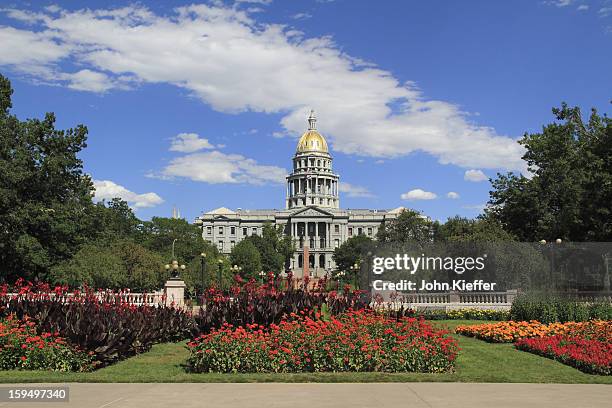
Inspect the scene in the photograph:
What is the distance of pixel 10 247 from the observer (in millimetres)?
40094

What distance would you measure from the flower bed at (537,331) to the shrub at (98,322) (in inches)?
381

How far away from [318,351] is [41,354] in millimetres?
5891

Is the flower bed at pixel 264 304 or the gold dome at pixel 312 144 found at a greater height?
the gold dome at pixel 312 144

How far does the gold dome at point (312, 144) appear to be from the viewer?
161 metres

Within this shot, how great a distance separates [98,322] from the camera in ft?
47.4

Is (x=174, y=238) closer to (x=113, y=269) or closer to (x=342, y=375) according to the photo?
(x=113, y=269)

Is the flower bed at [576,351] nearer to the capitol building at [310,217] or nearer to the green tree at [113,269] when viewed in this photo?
the green tree at [113,269]

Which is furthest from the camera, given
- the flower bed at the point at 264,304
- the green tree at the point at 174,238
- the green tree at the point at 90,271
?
the green tree at the point at 174,238

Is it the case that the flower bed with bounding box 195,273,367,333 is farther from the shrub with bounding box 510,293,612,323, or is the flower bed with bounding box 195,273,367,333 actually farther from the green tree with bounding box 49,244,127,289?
the green tree with bounding box 49,244,127,289

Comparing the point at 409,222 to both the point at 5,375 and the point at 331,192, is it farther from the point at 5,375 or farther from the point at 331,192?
the point at 331,192

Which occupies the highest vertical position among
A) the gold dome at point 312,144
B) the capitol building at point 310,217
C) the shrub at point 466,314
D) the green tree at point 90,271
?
the gold dome at point 312,144
